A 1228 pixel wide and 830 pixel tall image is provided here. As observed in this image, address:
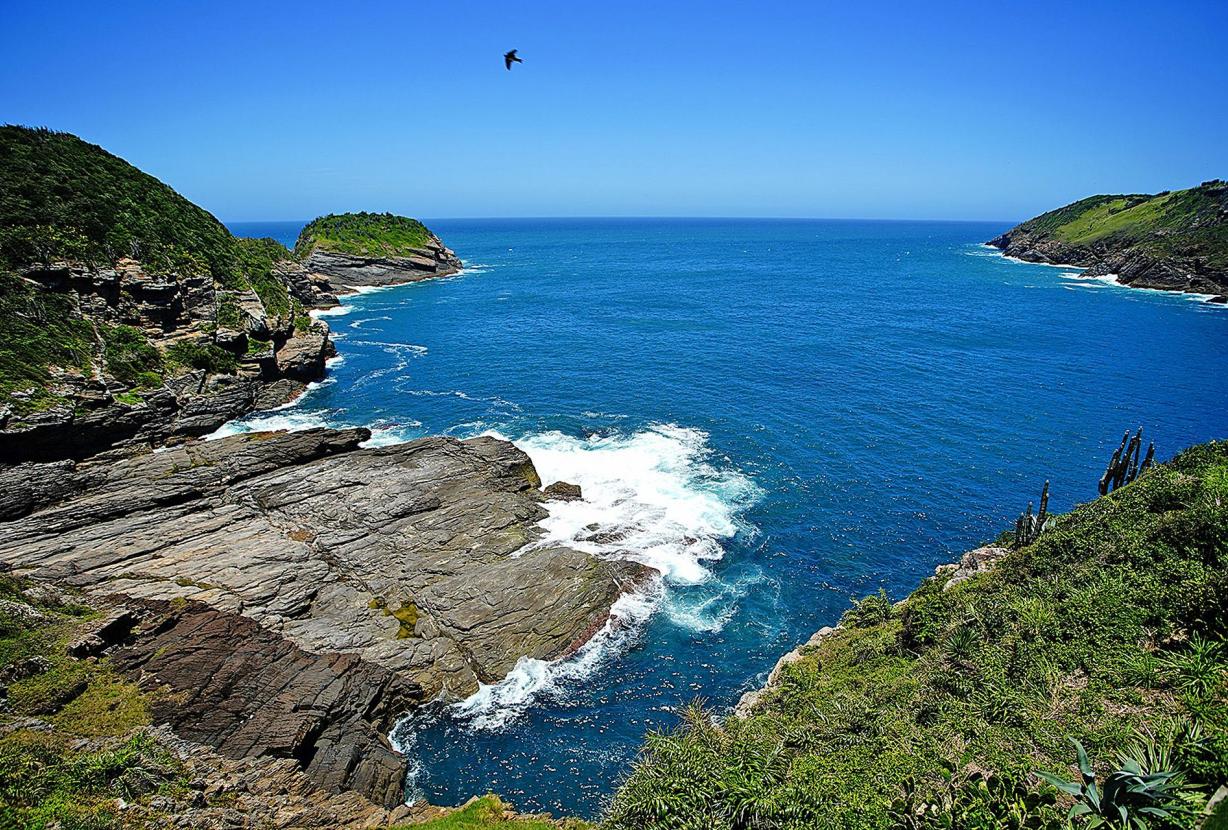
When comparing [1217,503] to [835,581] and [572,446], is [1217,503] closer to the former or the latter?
[835,581]

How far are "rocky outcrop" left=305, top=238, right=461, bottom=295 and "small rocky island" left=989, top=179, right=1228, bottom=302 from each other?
166 m

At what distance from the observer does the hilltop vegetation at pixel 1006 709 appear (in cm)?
1395

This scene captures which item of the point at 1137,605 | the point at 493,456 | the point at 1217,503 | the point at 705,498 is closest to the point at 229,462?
the point at 493,456

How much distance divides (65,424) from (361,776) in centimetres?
3864

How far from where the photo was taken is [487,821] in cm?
2092

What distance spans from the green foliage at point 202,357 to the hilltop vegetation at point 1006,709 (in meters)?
57.3

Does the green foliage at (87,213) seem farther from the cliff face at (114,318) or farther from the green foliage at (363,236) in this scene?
the green foliage at (363,236)

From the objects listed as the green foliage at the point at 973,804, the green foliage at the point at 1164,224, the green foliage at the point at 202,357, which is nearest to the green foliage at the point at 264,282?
the green foliage at the point at 202,357

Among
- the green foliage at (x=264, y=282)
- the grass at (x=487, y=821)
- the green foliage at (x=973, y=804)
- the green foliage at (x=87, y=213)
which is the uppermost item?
the green foliage at (x=87, y=213)

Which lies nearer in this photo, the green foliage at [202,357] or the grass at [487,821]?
the grass at [487,821]

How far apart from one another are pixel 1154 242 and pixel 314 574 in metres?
188

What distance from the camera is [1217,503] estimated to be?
21.8 m

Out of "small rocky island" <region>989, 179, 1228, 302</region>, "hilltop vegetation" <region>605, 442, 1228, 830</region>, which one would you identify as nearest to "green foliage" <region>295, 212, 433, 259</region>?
"hilltop vegetation" <region>605, 442, 1228, 830</region>

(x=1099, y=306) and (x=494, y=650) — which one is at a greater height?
(x=1099, y=306)
